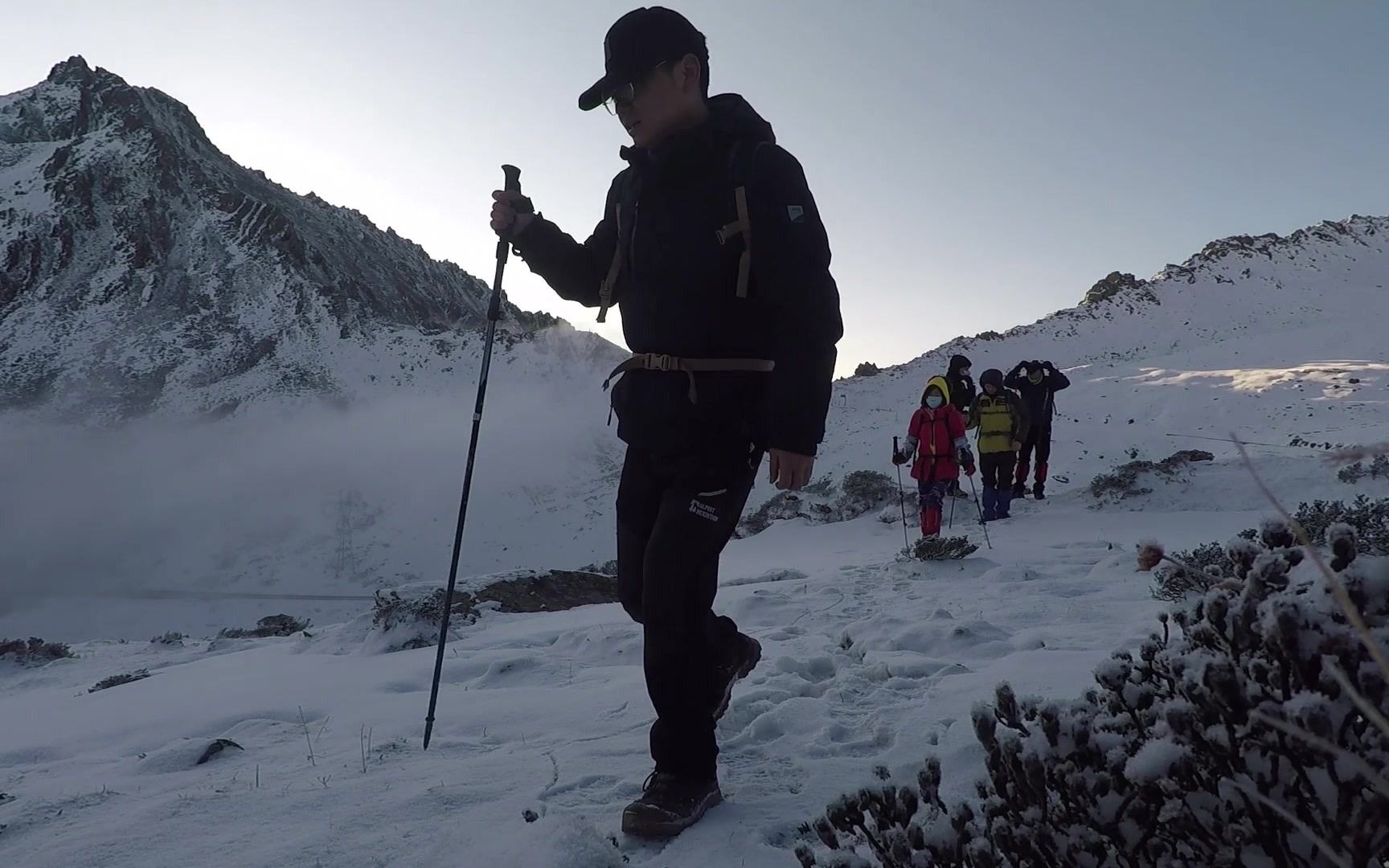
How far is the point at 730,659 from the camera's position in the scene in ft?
8.87

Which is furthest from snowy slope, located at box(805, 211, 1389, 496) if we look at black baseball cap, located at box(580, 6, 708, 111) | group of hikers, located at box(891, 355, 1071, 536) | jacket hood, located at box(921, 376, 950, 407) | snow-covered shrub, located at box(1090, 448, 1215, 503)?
black baseball cap, located at box(580, 6, 708, 111)

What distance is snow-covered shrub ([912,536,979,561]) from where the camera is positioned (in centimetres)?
692

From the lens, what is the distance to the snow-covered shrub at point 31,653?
7.47 meters

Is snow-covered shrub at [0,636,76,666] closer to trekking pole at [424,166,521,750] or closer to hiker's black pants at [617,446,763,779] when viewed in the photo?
trekking pole at [424,166,521,750]

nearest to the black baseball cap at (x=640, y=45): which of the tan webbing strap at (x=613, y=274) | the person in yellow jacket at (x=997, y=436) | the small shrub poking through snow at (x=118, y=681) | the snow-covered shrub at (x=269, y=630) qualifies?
the tan webbing strap at (x=613, y=274)

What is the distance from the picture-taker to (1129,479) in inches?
435

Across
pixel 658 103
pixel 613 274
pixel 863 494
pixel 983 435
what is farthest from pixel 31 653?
pixel 863 494

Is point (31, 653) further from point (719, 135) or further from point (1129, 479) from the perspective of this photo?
point (1129, 479)

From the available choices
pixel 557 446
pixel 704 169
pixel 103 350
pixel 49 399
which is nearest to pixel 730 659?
pixel 704 169

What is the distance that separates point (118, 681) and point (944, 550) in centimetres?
694

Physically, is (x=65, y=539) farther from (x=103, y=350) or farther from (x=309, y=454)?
(x=103, y=350)

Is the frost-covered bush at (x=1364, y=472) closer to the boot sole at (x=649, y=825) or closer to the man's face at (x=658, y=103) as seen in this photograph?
the man's face at (x=658, y=103)

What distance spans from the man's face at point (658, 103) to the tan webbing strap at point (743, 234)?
0.41 metres

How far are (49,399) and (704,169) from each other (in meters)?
28.2
